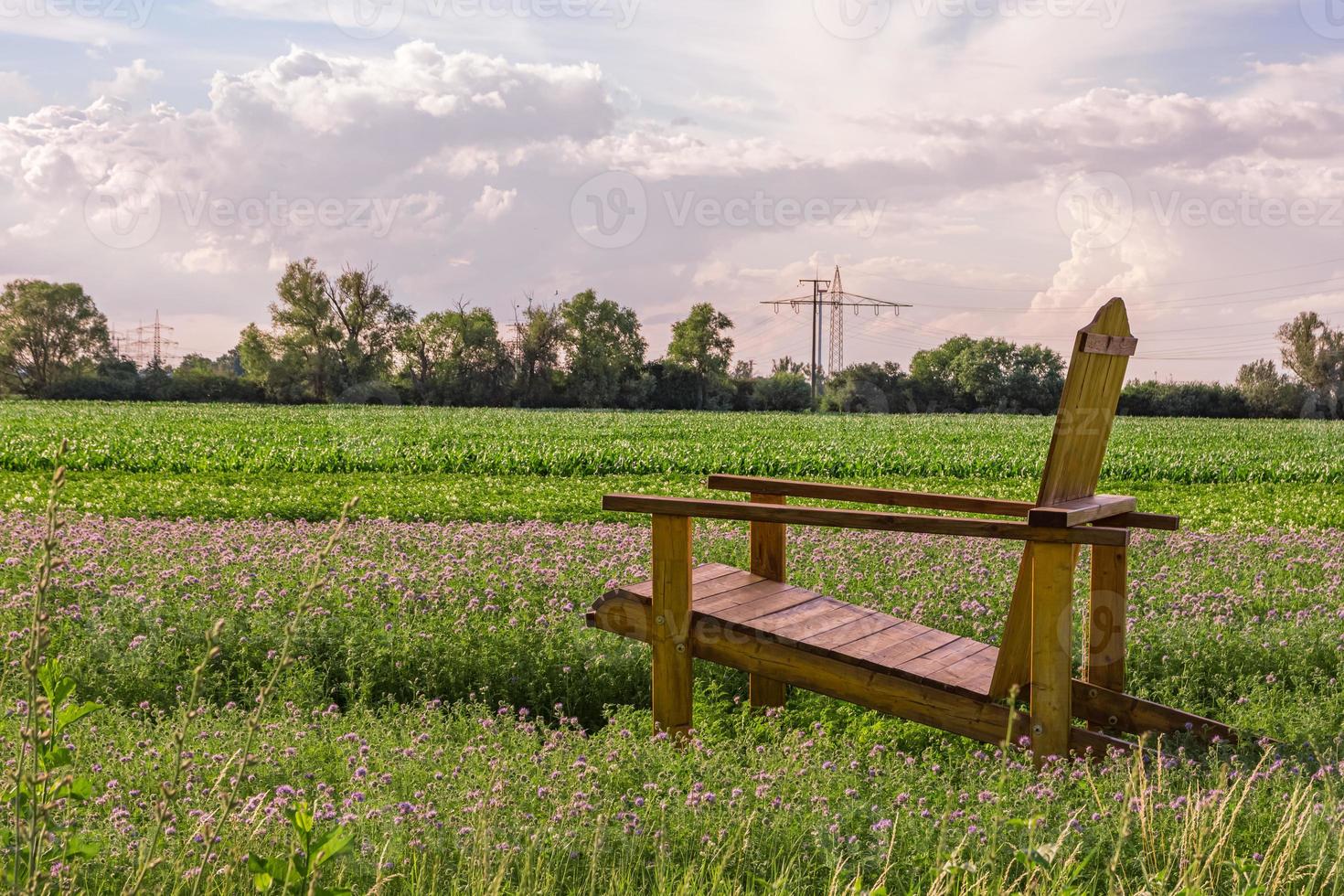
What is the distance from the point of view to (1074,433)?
3996 millimetres

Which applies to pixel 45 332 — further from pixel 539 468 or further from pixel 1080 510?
pixel 1080 510

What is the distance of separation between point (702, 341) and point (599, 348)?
26.5 feet

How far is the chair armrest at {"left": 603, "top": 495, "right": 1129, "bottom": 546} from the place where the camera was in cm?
373

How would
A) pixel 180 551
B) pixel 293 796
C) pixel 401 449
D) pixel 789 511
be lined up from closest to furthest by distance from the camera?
pixel 293 796, pixel 789 511, pixel 180 551, pixel 401 449

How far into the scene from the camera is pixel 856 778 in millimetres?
3582

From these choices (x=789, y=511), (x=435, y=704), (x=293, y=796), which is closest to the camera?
(x=293, y=796)

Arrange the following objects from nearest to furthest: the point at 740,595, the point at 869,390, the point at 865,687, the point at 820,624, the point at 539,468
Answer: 1. the point at 865,687
2. the point at 820,624
3. the point at 740,595
4. the point at 539,468
5. the point at 869,390

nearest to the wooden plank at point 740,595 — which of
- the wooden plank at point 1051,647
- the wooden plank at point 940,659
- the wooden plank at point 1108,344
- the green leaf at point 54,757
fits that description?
the wooden plank at point 940,659

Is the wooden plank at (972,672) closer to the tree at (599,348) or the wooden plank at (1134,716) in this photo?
the wooden plank at (1134,716)

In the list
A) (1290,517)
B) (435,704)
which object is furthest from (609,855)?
(1290,517)

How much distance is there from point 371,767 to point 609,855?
49.4 inches

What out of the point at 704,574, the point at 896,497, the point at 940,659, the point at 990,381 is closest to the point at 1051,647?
the point at 940,659

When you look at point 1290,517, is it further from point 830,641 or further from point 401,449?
point 401,449

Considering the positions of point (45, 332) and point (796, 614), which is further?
point (45, 332)
